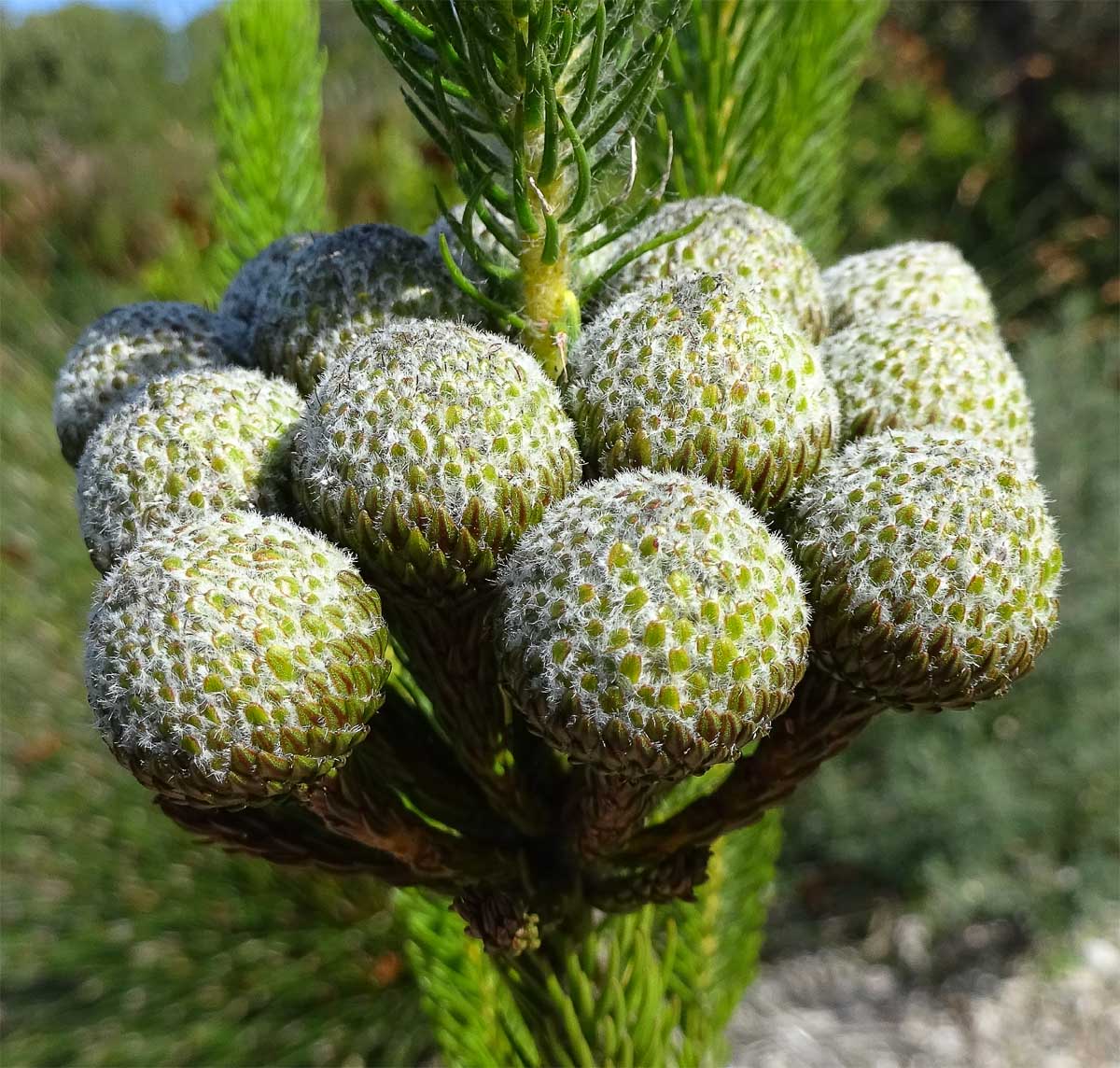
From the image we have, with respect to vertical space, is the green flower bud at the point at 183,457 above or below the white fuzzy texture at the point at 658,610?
above

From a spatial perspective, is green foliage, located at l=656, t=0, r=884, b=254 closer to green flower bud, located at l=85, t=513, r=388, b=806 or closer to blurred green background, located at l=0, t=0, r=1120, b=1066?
green flower bud, located at l=85, t=513, r=388, b=806

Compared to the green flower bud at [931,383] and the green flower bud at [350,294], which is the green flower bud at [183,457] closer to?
the green flower bud at [350,294]

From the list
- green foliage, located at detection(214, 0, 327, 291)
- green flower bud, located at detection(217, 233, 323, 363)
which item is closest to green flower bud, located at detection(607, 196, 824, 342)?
green flower bud, located at detection(217, 233, 323, 363)

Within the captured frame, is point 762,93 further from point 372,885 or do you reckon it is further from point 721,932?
point 372,885

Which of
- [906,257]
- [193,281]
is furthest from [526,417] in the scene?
[193,281]

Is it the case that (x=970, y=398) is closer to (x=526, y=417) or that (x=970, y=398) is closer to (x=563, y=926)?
(x=526, y=417)

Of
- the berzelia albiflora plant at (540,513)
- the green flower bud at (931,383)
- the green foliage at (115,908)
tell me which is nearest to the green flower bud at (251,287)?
the berzelia albiflora plant at (540,513)

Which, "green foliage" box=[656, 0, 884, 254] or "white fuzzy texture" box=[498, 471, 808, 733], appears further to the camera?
"green foliage" box=[656, 0, 884, 254]
